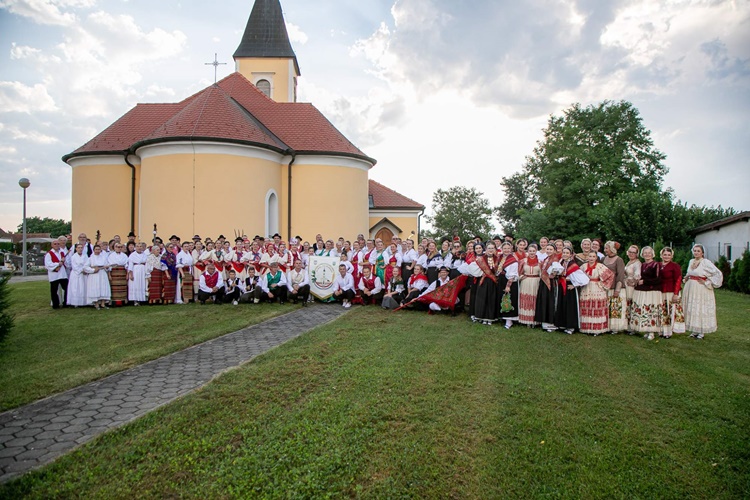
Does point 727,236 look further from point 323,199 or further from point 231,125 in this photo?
point 231,125

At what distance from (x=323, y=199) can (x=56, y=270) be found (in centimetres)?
1189

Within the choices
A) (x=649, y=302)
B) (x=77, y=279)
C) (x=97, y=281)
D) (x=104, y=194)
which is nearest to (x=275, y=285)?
(x=97, y=281)

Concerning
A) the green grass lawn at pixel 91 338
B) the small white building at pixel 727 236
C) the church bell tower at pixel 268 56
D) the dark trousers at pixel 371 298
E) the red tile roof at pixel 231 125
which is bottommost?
Answer: the green grass lawn at pixel 91 338

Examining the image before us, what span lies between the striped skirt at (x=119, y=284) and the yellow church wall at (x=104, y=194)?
410 inches

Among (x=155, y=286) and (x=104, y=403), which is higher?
(x=155, y=286)

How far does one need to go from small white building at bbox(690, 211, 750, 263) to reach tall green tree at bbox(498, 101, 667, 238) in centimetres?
A: 781

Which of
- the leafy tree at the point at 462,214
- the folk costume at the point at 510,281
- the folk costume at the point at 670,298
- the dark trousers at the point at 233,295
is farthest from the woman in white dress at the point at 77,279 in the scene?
the leafy tree at the point at 462,214

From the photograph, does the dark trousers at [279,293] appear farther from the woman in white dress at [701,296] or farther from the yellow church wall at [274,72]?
the yellow church wall at [274,72]

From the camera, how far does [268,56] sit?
102ft

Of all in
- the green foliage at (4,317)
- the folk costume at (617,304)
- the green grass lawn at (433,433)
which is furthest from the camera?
the folk costume at (617,304)

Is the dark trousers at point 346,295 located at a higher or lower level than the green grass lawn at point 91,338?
higher

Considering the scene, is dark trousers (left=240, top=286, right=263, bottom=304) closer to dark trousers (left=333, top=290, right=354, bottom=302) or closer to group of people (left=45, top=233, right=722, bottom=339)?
group of people (left=45, top=233, right=722, bottom=339)

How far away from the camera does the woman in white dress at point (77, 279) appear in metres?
12.3

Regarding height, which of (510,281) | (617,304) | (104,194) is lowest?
(617,304)
